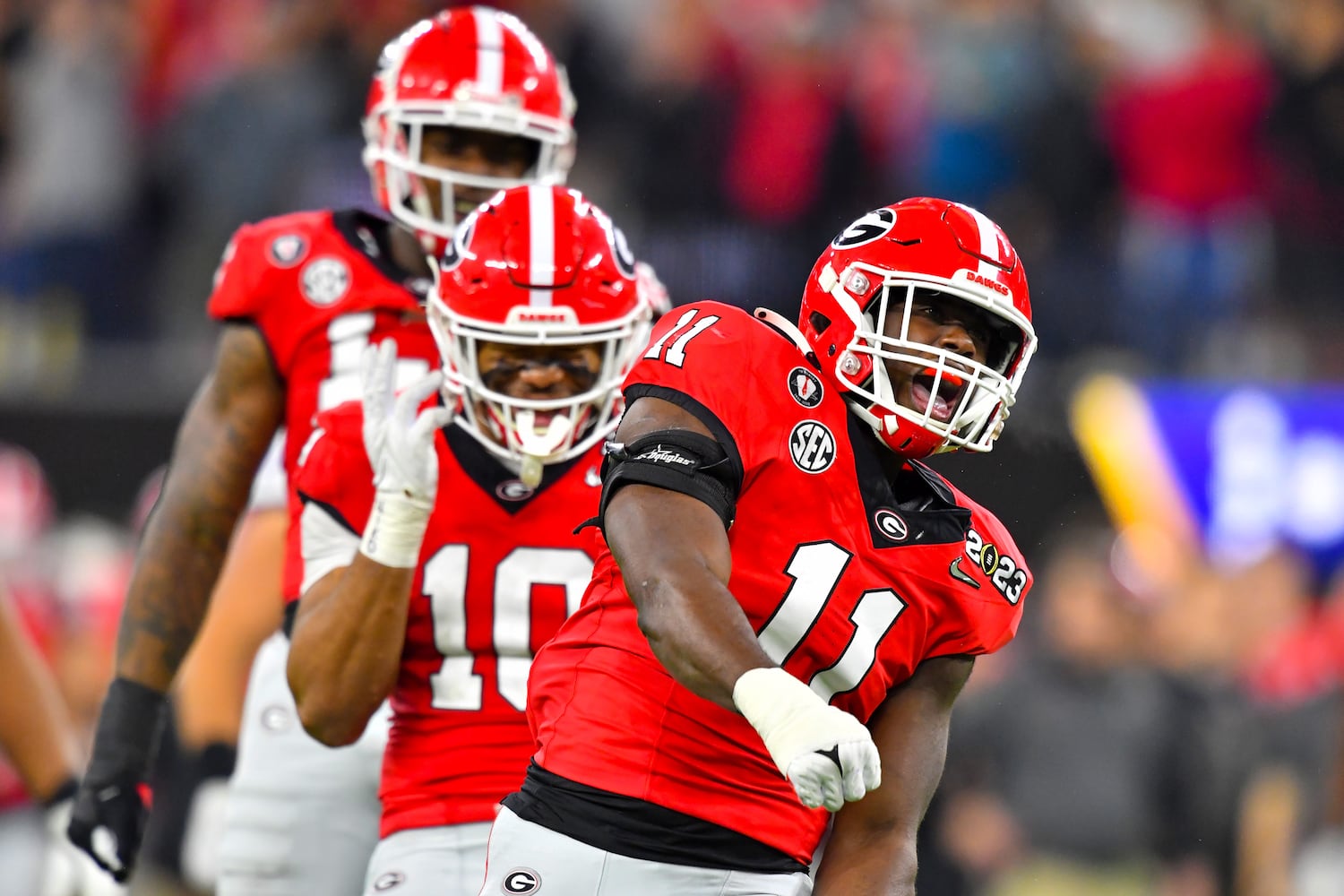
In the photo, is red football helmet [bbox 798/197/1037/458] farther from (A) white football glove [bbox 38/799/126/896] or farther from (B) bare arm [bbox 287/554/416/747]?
(A) white football glove [bbox 38/799/126/896]

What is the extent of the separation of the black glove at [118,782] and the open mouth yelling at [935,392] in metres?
1.91

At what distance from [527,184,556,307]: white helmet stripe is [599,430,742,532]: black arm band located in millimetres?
700

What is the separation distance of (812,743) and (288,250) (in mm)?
2130

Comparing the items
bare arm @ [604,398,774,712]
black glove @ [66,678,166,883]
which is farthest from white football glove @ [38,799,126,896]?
bare arm @ [604,398,774,712]

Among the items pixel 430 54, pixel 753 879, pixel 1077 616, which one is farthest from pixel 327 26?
pixel 753 879

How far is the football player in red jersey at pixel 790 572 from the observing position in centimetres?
273

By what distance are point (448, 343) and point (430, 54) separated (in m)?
0.98

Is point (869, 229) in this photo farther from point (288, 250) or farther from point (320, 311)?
point (288, 250)

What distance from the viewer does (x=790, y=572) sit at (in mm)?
2816

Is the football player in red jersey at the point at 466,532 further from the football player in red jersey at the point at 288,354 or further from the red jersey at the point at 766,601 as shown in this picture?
the football player in red jersey at the point at 288,354

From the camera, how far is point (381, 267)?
4117 mm

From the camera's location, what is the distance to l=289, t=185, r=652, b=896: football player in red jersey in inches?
129

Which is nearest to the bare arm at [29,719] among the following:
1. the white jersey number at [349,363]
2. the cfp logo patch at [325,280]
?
the white jersey number at [349,363]

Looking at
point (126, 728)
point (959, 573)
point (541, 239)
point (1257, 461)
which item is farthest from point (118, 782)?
point (1257, 461)
